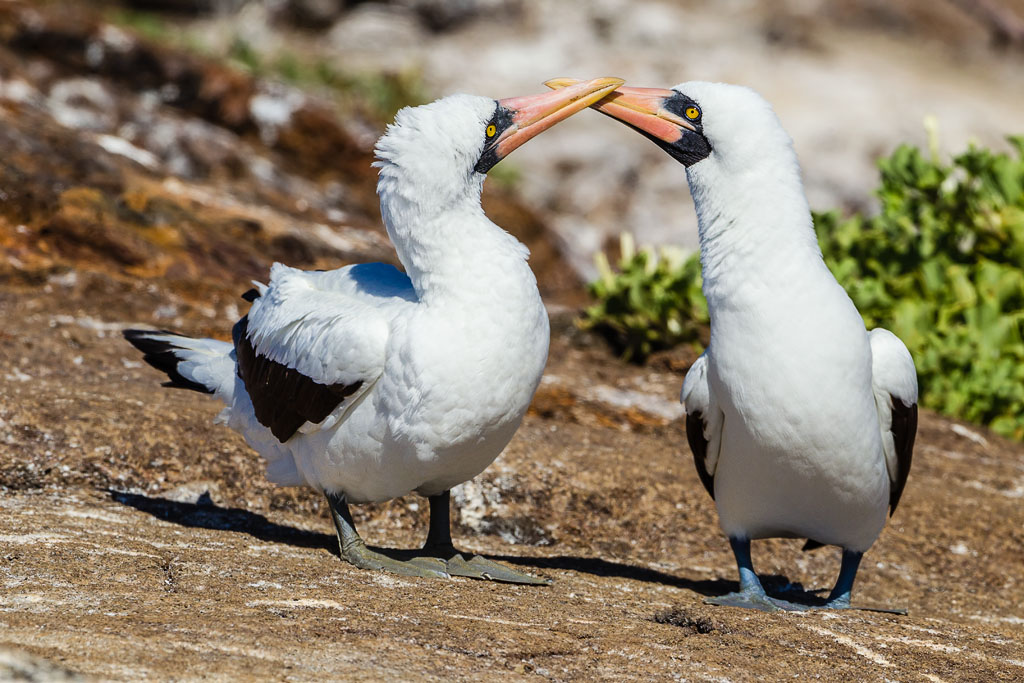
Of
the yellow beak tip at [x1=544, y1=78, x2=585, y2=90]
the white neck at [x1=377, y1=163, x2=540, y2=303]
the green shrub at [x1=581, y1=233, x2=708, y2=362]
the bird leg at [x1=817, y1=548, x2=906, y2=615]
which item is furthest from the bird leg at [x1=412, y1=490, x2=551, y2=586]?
the green shrub at [x1=581, y1=233, x2=708, y2=362]

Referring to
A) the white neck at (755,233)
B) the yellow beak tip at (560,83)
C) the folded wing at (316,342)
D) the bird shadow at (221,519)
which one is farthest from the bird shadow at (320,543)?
the yellow beak tip at (560,83)

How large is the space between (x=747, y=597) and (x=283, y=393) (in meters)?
2.01

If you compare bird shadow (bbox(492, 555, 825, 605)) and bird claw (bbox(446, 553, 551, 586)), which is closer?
bird claw (bbox(446, 553, 551, 586))

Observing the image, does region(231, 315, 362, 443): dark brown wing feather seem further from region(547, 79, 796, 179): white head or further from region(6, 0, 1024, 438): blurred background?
region(6, 0, 1024, 438): blurred background

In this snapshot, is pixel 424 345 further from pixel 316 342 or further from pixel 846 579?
pixel 846 579

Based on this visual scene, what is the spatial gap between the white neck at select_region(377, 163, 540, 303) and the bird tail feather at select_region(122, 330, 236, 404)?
1424mm

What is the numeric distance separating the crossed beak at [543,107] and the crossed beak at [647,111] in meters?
0.06

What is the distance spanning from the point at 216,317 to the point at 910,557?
453cm

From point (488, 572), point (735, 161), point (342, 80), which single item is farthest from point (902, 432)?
point (342, 80)

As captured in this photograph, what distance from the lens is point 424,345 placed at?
4.17 metres

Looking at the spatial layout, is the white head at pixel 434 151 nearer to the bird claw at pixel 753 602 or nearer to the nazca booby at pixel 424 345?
the nazca booby at pixel 424 345

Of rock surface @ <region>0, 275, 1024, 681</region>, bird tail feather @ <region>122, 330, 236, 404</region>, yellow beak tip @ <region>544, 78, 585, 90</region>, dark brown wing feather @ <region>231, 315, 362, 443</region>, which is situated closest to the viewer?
rock surface @ <region>0, 275, 1024, 681</region>

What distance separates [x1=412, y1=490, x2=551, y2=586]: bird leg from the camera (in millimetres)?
4562

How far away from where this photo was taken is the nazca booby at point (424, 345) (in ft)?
13.8
